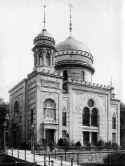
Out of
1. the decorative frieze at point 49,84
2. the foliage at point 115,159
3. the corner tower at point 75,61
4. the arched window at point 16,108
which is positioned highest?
the corner tower at point 75,61

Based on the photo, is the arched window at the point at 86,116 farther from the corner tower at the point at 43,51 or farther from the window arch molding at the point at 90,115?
the corner tower at the point at 43,51

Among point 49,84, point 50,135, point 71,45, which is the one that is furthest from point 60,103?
point 71,45

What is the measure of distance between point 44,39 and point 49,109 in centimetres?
952

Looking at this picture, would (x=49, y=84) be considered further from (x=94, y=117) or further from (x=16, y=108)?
(x=94, y=117)

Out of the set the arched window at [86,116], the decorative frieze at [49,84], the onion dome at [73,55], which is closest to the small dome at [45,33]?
the decorative frieze at [49,84]

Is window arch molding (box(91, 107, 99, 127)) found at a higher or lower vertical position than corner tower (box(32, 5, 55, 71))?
lower

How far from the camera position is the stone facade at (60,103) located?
1519 inches

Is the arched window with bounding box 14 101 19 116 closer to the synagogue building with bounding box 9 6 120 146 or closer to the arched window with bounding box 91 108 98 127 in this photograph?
the synagogue building with bounding box 9 6 120 146

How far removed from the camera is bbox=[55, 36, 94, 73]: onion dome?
1953 inches

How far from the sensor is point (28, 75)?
40.8 metres

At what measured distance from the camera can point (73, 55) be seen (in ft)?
165

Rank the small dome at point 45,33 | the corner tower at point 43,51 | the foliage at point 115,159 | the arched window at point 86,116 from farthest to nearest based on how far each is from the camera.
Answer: the arched window at point 86,116
the small dome at point 45,33
the corner tower at point 43,51
the foliage at point 115,159

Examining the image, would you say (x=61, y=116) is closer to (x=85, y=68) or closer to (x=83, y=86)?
(x=83, y=86)

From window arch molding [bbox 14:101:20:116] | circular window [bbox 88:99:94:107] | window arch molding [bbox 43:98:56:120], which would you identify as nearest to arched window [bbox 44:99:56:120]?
window arch molding [bbox 43:98:56:120]
